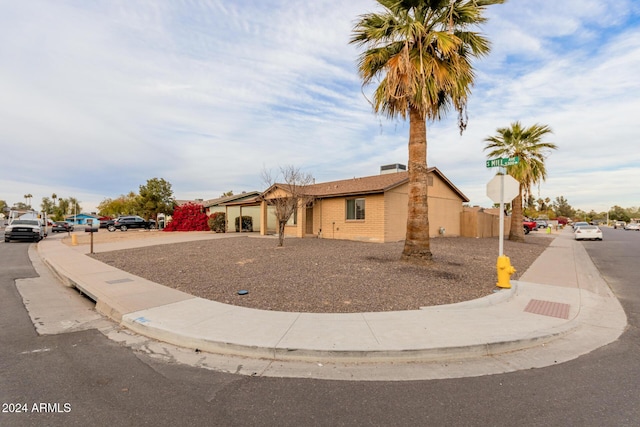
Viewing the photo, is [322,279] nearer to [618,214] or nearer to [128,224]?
[128,224]

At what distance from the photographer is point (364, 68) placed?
425 inches

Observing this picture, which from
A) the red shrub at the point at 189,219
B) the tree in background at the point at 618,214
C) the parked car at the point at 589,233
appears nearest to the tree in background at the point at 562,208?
the tree in background at the point at 618,214

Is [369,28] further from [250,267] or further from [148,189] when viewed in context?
[148,189]

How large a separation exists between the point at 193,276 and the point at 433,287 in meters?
6.55

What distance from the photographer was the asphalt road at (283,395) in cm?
296

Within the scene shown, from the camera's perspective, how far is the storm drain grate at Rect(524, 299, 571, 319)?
20.0 ft

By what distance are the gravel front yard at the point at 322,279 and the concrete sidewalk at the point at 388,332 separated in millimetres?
527

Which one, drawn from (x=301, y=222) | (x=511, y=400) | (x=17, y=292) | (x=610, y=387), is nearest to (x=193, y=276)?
(x=17, y=292)

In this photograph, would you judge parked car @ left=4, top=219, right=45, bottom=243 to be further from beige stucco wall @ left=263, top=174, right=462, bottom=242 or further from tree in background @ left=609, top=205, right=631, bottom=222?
tree in background @ left=609, top=205, right=631, bottom=222

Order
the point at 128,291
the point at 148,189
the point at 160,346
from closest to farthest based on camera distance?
1. the point at 160,346
2. the point at 128,291
3. the point at 148,189

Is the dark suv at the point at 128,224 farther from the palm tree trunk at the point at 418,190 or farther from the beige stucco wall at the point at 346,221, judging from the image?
the palm tree trunk at the point at 418,190

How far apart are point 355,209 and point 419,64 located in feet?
36.1

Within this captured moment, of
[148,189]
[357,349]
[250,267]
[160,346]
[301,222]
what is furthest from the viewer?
[148,189]

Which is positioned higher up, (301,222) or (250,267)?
(301,222)
